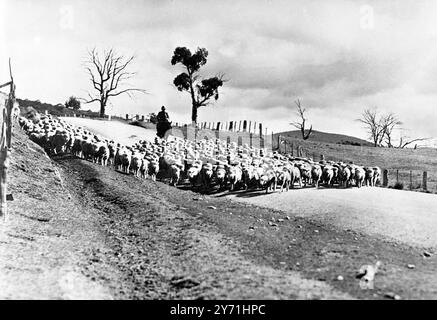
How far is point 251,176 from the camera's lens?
60.1 feet

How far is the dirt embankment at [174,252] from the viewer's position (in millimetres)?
6828

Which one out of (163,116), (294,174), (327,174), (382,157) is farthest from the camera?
(382,157)

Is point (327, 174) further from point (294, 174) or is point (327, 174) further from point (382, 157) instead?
point (382, 157)

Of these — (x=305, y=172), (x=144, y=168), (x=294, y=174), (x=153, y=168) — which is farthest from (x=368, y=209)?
(x=144, y=168)

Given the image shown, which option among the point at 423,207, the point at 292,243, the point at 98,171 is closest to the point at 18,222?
the point at 292,243

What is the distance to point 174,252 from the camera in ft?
30.1

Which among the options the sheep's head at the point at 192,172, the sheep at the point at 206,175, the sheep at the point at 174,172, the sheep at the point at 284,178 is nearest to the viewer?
the sheep at the point at 284,178

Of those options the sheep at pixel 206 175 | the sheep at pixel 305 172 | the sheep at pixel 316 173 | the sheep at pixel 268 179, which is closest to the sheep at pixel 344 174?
the sheep at pixel 316 173

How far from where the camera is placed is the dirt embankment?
6.83 m

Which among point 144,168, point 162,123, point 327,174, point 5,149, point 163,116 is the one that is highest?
point 163,116

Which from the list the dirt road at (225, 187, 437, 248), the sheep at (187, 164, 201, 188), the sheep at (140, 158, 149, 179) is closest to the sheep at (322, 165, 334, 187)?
the dirt road at (225, 187, 437, 248)

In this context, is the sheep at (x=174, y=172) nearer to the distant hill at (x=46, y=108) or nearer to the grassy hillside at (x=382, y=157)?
the grassy hillside at (x=382, y=157)

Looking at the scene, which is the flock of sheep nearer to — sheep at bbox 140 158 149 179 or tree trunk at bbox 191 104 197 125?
sheep at bbox 140 158 149 179
